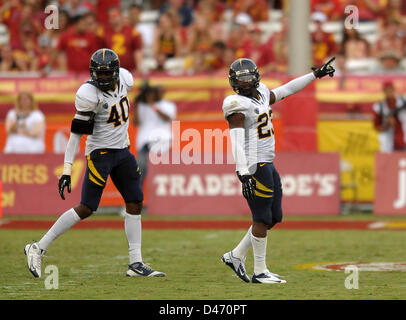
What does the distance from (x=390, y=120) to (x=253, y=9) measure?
5224mm

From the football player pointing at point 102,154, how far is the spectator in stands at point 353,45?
28.6 ft

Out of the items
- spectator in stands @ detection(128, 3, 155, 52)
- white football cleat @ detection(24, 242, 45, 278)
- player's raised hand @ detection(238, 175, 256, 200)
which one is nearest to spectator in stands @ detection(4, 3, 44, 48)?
spectator in stands @ detection(128, 3, 155, 52)

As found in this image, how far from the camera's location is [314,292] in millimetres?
7082

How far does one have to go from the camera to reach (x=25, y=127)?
14.5 m

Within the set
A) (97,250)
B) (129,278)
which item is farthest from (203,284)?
(97,250)

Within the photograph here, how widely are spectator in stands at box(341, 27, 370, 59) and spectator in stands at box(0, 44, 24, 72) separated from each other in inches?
222

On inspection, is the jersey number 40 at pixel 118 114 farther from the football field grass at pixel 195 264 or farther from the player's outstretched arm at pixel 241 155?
the football field grass at pixel 195 264

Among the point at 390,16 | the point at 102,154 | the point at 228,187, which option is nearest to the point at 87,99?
the point at 102,154

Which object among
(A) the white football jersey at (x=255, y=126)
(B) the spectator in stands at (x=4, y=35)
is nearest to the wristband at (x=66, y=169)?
(A) the white football jersey at (x=255, y=126)

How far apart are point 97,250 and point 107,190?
4238 millimetres

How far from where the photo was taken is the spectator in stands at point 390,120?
46.4 ft

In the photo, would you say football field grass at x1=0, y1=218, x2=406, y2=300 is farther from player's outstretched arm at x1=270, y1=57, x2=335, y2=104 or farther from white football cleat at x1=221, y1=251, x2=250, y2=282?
player's outstretched arm at x1=270, y1=57, x2=335, y2=104

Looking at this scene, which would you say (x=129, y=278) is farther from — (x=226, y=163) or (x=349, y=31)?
(x=349, y=31)

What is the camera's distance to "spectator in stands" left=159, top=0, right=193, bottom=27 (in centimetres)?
1816
